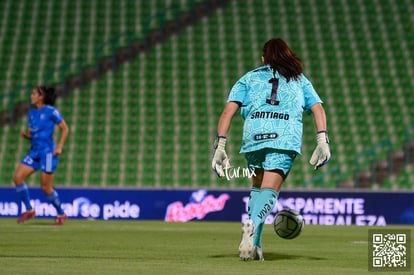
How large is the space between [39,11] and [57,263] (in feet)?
66.5

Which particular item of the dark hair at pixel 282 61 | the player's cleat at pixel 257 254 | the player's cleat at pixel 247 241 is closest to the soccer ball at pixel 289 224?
the player's cleat at pixel 257 254

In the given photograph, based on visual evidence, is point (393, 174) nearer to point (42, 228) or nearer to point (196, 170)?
point (196, 170)

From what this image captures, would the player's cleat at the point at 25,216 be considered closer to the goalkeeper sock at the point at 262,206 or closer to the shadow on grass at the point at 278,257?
the shadow on grass at the point at 278,257

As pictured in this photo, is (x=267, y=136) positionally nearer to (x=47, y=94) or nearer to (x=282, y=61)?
(x=282, y=61)

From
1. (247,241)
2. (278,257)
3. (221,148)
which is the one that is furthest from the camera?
(278,257)

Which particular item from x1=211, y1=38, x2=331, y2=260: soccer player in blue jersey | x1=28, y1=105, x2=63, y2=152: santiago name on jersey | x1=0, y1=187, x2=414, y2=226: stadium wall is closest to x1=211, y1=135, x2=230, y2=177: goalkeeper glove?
x1=211, y1=38, x2=331, y2=260: soccer player in blue jersey

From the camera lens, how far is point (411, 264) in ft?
29.2

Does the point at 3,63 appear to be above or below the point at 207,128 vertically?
above

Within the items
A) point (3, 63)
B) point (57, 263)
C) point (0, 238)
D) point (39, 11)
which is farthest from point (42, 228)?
point (39, 11)

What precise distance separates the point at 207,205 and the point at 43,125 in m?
3.93

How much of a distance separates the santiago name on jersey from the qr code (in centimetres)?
650

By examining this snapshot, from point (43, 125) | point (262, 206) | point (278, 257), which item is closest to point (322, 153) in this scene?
point (262, 206)

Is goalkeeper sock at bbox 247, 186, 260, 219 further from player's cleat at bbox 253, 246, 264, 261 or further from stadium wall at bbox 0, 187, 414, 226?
stadium wall at bbox 0, 187, 414, 226

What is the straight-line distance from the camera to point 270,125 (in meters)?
9.12
